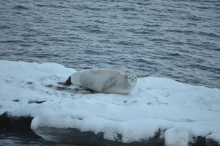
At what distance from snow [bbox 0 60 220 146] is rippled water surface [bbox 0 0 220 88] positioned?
382cm

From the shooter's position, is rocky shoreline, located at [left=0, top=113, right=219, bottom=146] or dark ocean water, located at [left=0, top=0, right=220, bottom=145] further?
dark ocean water, located at [left=0, top=0, right=220, bottom=145]

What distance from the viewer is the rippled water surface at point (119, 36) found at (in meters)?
11.5

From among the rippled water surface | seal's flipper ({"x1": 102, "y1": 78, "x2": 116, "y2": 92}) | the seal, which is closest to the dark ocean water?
the rippled water surface

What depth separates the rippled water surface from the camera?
1152cm

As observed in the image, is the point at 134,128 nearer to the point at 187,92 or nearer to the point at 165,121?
the point at 165,121

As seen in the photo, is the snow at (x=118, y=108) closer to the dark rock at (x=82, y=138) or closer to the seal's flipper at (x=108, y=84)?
the dark rock at (x=82, y=138)

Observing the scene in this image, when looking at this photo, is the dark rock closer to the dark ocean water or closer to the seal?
the seal

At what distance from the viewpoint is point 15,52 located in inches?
467

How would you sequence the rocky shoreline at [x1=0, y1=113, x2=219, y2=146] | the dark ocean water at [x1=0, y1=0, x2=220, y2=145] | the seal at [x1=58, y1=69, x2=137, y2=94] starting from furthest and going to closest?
the dark ocean water at [x1=0, y1=0, x2=220, y2=145]
the seal at [x1=58, y1=69, x2=137, y2=94]
the rocky shoreline at [x1=0, y1=113, x2=219, y2=146]

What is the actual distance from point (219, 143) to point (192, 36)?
12.1 meters

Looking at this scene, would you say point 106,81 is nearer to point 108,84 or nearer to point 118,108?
point 108,84

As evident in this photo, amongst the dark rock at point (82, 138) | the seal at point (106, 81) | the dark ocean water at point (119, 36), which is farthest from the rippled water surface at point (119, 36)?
the dark rock at point (82, 138)

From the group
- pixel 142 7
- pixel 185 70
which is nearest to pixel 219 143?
pixel 185 70

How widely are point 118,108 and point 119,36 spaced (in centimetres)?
1059
